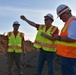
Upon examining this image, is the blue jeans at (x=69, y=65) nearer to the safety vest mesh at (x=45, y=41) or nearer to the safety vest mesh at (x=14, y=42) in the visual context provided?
the safety vest mesh at (x=45, y=41)

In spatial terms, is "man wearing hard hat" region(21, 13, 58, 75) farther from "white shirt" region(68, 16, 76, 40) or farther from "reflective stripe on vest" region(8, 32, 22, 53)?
"white shirt" region(68, 16, 76, 40)

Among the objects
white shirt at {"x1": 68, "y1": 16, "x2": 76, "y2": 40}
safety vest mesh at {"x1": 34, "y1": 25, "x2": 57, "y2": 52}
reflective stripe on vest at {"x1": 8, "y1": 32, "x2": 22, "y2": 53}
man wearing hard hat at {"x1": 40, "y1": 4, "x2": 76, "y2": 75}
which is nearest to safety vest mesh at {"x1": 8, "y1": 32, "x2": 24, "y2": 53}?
reflective stripe on vest at {"x1": 8, "y1": 32, "x2": 22, "y2": 53}

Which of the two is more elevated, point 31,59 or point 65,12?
point 65,12

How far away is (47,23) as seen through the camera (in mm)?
10203

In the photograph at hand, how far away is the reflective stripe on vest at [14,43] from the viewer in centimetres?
1223

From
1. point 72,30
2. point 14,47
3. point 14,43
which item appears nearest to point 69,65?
point 72,30

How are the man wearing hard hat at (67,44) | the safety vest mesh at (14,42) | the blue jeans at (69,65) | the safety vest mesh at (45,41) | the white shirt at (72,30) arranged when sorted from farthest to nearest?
the safety vest mesh at (14,42)
the safety vest mesh at (45,41)
the blue jeans at (69,65)
the man wearing hard hat at (67,44)
the white shirt at (72,30)

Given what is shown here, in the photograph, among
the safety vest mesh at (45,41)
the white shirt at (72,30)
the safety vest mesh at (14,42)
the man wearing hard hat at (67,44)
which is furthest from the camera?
the safety vest mesh at (14,42)

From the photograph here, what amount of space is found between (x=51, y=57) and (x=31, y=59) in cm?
698

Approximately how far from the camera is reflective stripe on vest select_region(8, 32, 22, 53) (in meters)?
12.2

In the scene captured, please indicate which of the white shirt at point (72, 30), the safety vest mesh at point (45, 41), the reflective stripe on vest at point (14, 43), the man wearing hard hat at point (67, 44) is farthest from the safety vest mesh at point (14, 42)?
the white shirt at point (72, 30)

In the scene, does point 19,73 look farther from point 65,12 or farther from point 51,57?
point 65,12

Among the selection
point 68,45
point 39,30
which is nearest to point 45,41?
point 39,30

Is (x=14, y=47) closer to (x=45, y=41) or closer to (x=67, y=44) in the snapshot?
(x=45, y=41)
